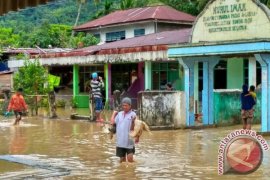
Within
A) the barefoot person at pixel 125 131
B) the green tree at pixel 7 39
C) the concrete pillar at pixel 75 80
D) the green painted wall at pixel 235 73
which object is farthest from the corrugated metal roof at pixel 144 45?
the green tree at pixel 7 39

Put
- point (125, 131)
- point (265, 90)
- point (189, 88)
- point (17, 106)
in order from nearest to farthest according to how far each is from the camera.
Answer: point (125, 131) < point (265, 90) < point (189, 88) < point (17, 106)

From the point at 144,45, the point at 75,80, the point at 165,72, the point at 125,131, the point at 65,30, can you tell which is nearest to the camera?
the point at 125,131

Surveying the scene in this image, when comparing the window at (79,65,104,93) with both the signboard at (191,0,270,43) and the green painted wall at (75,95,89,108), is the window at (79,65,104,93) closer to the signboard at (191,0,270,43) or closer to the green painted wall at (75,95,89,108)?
the green painted wall at (75,95,89,108)

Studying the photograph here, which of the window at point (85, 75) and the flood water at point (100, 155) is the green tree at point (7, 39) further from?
the flood water at point (100, 155)

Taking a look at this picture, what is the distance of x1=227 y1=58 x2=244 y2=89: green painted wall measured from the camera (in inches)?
1061

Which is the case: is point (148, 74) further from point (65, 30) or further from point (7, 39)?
point (7, 39)

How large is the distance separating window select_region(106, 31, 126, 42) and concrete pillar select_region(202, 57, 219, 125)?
18816 millimetres

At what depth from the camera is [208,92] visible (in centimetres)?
1931

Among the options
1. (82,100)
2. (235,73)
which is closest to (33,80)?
(82,100)

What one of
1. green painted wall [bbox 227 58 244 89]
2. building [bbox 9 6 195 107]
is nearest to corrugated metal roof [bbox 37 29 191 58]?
building [bbox 9 6 195 107]

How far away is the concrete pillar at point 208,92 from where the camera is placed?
1931cm

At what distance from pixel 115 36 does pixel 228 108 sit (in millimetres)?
19742

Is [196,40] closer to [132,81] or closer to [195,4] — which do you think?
[132,81]

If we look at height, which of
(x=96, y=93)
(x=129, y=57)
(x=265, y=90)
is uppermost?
(x=129, y=57)
